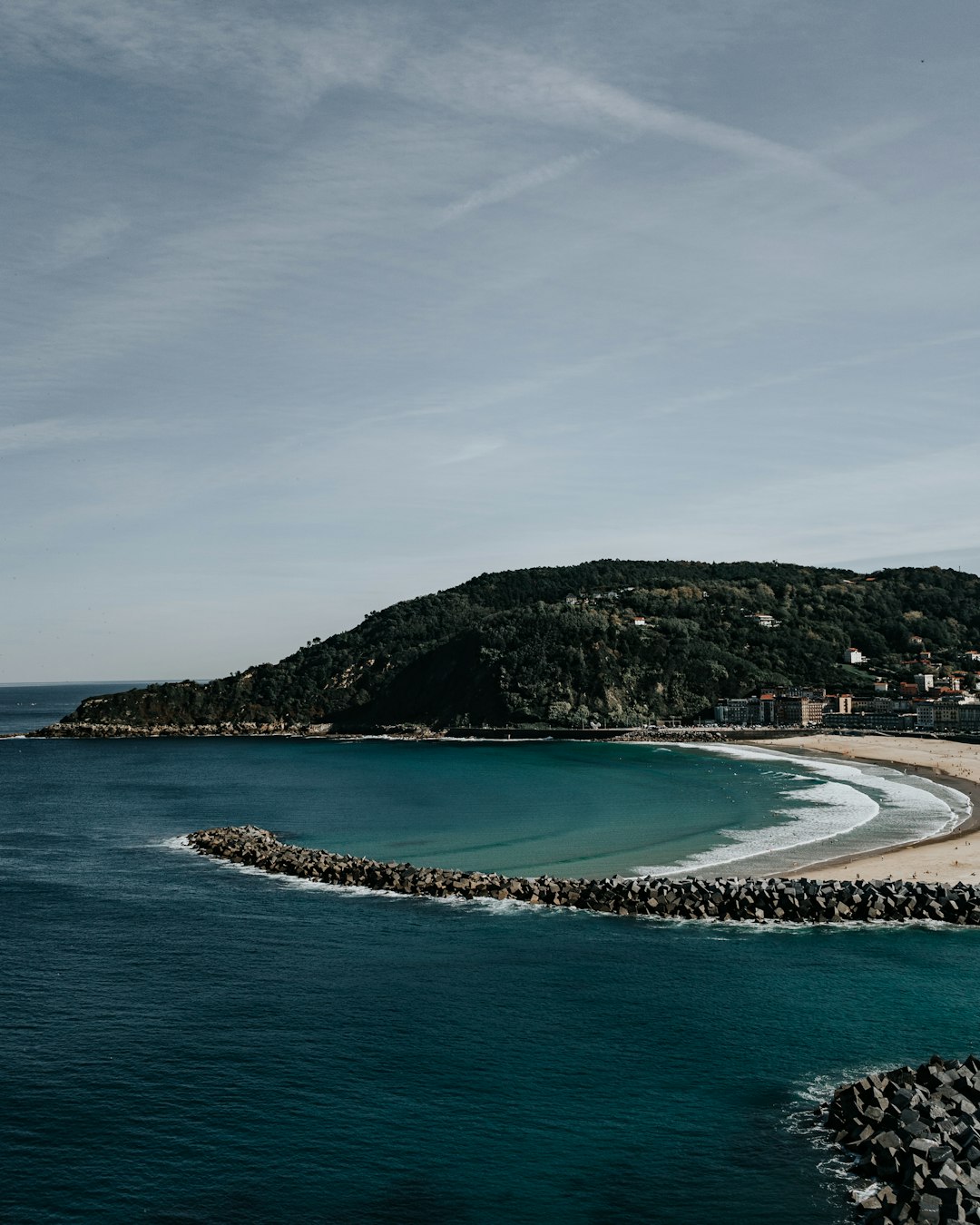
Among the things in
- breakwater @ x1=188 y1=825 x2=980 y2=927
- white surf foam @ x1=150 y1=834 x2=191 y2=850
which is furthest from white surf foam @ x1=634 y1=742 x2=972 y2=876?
white surf foam @ x1=150 y1=834 x2=191 y2=850

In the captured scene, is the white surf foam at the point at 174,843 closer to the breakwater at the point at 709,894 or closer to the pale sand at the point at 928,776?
the breakwater at the point at 709,894

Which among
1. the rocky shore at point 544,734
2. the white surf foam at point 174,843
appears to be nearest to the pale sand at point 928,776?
the rocky shore at point 544,734

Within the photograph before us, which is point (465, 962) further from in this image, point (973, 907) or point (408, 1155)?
point (973, 907)

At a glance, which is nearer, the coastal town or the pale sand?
the pale sand

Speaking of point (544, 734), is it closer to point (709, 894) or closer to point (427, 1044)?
point (709, 894)

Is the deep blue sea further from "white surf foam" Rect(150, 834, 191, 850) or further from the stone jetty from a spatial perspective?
"white surf foam" Rect(150, 834, 191, 850)

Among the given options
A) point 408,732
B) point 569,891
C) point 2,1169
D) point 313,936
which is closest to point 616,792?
point 569,891
